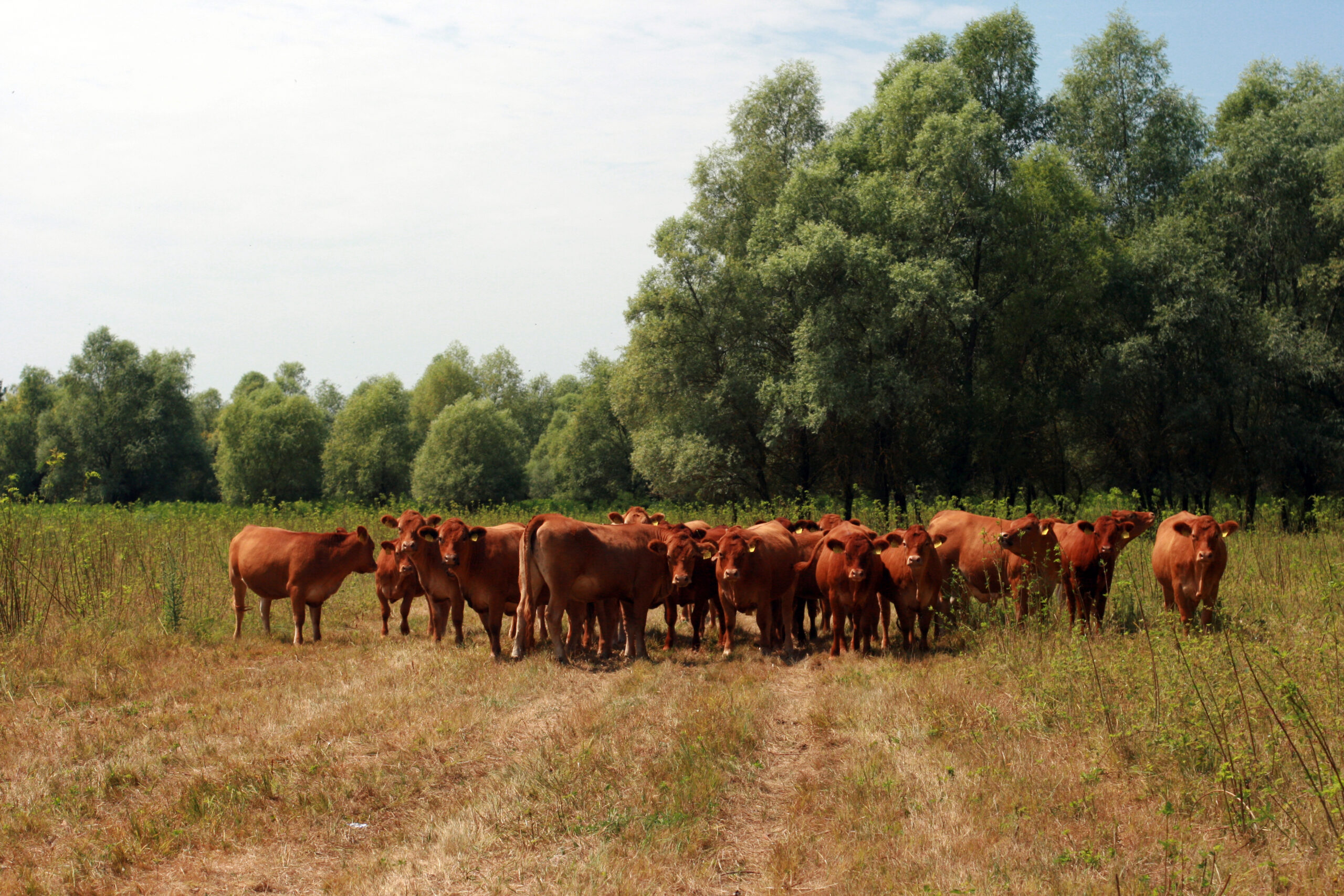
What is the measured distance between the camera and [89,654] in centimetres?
1091

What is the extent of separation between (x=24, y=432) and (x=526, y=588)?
224ft

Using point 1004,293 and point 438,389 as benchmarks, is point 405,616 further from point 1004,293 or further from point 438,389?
point 438,389

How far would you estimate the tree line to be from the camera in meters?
29.2

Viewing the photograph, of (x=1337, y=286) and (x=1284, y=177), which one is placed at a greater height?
(x=1284, y=177)

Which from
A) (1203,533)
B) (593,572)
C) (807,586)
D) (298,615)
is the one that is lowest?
(298,615)

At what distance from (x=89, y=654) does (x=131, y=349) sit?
57.2 metres

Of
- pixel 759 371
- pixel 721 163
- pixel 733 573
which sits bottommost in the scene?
pixel 733 573

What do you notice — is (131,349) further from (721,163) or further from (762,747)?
(762,747)

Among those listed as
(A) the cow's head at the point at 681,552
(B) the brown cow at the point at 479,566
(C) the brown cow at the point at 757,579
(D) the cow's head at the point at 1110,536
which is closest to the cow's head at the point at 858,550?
(C) the brown cow at the point at 757,579

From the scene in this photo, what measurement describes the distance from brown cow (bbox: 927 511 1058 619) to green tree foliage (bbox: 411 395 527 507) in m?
49.1

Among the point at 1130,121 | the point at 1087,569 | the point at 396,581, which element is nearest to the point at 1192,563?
the point at 1087,569

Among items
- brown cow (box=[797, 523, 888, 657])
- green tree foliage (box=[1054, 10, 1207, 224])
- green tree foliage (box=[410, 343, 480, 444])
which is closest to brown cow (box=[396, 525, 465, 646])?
brown cow (box=[797, 523, 888, 657])

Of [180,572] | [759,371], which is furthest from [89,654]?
[759,371]

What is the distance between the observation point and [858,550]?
37.5 feet
